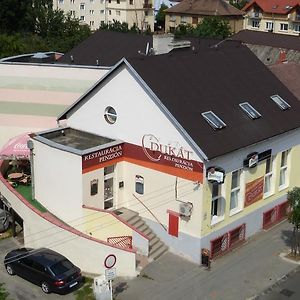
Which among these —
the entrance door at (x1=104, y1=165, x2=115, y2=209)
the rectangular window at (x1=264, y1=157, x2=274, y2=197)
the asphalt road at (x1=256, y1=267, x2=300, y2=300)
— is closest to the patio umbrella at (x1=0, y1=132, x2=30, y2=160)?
the entrance door at (x1=104, y1=165, x2=115, y2=209)

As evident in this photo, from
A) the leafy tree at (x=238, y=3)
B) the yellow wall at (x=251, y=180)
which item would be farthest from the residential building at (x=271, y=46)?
the leafy tree at (x=238, y=3)

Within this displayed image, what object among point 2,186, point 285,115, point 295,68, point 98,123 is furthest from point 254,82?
point 2,186

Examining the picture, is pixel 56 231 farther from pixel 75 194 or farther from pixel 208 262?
pixel 208 262

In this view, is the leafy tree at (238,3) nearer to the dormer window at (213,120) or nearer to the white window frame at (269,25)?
the white window frame at (269,25)

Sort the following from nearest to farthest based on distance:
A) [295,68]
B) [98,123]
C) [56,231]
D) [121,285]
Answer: [121,285], [56,231], [98,123], [295,68]

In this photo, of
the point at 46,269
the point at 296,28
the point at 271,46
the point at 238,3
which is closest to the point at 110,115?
the point at 46,269

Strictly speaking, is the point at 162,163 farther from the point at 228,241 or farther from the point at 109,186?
the point at 228,241
